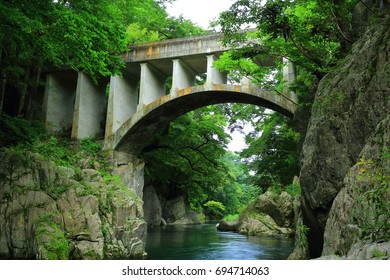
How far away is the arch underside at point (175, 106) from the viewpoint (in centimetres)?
1452

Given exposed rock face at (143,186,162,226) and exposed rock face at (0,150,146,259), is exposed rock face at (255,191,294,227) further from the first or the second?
exposed rock face at (0,150,146,259)

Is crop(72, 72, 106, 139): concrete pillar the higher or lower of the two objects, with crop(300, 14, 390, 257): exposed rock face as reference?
higher

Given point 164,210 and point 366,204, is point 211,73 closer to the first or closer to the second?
point 366,204

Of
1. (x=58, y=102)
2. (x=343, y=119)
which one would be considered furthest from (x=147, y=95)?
(x=343, y=119)

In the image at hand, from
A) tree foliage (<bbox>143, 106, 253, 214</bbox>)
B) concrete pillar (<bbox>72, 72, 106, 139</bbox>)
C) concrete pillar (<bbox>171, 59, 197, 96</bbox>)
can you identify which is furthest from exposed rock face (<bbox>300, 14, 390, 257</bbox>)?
concrete pillar (<bbox>72, 72, 106, 139</bbox>)

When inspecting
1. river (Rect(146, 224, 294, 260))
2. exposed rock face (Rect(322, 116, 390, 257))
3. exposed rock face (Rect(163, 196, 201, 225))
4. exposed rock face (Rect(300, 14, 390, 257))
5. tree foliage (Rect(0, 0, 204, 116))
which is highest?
tree foliage (Rect(0, 0, 204, 116))

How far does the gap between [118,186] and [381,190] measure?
32.4ft

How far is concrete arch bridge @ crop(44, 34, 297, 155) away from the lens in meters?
15.2

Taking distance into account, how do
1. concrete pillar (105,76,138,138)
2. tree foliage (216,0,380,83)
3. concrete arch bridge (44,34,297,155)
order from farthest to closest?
concrete pillar (105,76,138,138) < concrete arch bridge (44,34,297,155) < tree foliage (216,0,380,83)

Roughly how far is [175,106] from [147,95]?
4.66 ft

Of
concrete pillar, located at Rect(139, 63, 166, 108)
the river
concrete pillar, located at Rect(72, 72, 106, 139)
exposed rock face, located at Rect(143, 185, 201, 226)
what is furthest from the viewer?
exposed rock face, located at Rect(143, 185, 201, 226)

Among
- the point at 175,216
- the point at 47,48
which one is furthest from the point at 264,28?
the point at 175,216

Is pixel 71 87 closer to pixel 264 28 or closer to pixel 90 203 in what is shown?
pixel 90 203

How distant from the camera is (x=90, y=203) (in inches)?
416
